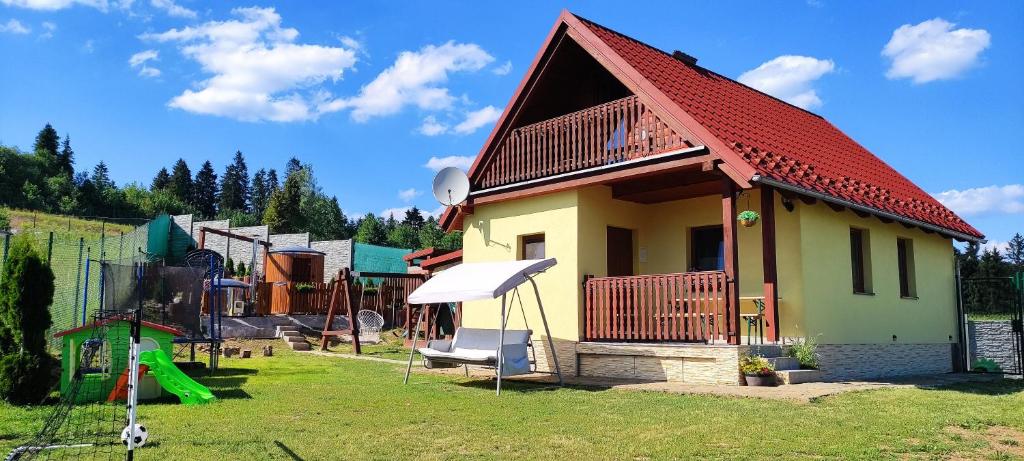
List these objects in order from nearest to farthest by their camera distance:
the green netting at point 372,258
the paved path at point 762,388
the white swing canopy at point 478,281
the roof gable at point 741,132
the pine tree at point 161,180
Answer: the paved path at point 762,388, the white swing canopy at point 478,281, the roof gable at point 741,132, the green netting at point 372,258, the pine tree at point 161,180

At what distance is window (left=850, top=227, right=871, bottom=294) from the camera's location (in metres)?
12.9

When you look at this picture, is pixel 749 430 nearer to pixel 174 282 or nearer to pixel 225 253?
pixel 174 282

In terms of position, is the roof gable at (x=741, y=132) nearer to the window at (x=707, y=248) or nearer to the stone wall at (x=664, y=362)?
the window at (x=707, y=248)

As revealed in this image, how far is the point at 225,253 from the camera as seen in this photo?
132 feet

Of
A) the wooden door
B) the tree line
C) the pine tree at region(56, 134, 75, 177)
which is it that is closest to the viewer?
the wooden door

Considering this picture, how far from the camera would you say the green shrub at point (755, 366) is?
969cm

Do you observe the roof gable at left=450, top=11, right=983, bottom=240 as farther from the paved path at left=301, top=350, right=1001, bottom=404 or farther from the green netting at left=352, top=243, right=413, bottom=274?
the green netting at left=352, top=243, right=413, bottom=274

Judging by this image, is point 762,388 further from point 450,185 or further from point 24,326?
point 24,326

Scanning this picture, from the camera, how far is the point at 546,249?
42.8 ft

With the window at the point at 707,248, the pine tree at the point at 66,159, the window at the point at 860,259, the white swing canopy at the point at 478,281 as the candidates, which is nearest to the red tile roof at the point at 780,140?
the window at the point at 860,259

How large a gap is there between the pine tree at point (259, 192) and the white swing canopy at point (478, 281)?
10052 cm

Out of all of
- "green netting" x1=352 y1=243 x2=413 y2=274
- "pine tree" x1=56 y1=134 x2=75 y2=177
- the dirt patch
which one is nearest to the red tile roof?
the dirt patch

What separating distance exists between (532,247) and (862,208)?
18.3 feet

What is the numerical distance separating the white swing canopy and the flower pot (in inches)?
123
